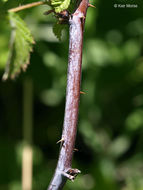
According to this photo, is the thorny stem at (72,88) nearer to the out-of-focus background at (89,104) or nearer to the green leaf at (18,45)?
the green leaf at (18,45)

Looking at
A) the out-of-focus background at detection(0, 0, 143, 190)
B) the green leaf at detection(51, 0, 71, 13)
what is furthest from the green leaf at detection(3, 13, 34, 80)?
the out-of-focus background at detection(0, 0, 143, 190)

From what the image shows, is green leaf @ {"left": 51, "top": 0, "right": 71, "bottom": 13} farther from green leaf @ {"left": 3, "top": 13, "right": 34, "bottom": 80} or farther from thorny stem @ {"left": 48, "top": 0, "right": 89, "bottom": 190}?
green leaf @ {"left": 3, "top": 13, "right": 34, "bottom": 80}

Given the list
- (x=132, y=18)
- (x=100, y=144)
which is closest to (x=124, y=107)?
(x=100, y=144)

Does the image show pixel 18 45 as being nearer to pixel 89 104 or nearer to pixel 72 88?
pixel 72 88

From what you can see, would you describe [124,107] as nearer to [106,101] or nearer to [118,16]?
[106,101]

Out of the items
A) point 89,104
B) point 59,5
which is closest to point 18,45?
point 59,5

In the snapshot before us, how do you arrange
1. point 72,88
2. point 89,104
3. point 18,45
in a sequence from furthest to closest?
point 89,104
point 18,45
point 72,88

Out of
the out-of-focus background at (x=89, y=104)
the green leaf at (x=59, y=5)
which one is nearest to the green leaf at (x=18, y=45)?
the green leaf at (x=59, y=5)
